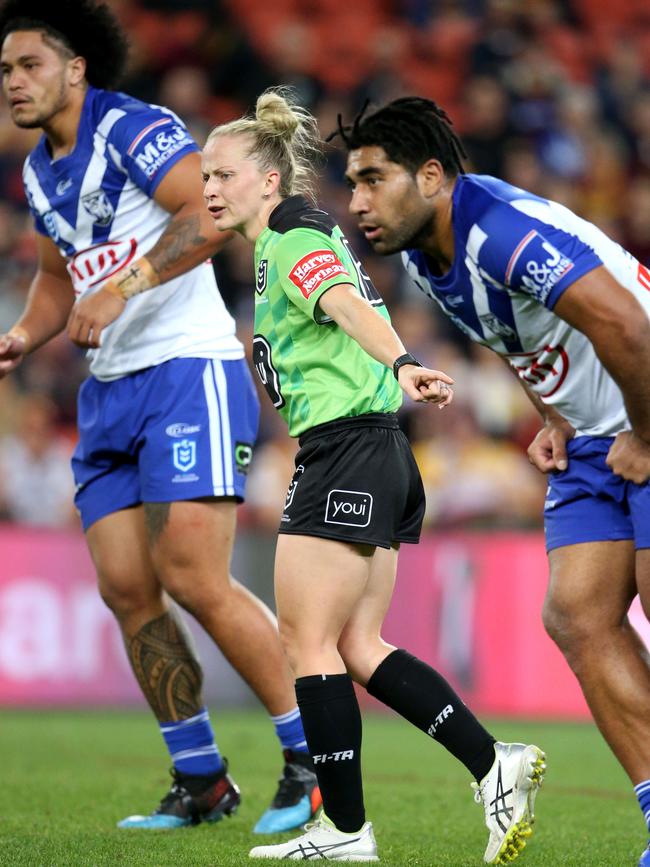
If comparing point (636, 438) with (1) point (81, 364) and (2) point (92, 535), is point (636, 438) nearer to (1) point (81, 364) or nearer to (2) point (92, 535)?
(2) point (92, 535)

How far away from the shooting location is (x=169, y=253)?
487cm

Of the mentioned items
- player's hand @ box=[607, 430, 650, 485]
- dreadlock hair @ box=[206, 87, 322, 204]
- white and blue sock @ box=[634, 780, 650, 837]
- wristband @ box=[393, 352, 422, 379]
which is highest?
dreadlock hair @ box=[206, 87, 322, 204]

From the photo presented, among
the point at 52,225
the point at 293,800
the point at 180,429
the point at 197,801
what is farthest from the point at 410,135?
the point at 197,801

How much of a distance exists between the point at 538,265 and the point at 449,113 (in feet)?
35.1

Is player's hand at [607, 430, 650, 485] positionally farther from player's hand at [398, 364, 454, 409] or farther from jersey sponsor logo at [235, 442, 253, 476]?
jersey sponsor logo at [235, 442, 253, 476]

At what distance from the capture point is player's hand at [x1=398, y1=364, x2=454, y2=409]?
138 inches

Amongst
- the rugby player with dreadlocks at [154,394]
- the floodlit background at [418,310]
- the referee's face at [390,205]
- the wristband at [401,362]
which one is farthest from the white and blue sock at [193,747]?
the floodlit background at [418,310]

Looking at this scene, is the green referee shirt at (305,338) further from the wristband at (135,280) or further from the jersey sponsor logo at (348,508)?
the wristband at (135,280)

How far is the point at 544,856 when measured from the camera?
4281mm

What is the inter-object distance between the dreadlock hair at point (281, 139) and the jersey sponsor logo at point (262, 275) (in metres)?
0.30

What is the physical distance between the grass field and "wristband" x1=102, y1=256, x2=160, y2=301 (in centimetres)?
180

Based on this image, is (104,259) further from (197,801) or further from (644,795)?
(644,795)

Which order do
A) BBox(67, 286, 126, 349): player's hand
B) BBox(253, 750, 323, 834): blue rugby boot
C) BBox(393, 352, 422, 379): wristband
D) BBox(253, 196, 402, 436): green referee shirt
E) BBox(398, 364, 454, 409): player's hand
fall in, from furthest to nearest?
BBox(253, 750, 323, 834): blue rugby boot, BBox(67, 286, 126, 349): player's hand, BBox(253, 196, 402, 436): green referee shirt, BBox(393, 352, 422, 379): wristband, BBox(398, 364, 454, 409): player's hand

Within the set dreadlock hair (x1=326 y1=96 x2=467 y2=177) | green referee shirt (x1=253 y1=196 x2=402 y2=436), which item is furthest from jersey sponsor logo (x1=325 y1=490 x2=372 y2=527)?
dreadlock hair (x1=326 y1=96 x2=467 y2=177)
